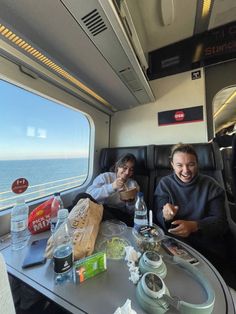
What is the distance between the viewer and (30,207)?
134 centimetres

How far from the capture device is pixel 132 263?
0.70 meters

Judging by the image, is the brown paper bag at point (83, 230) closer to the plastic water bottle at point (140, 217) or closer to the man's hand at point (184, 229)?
the plastic water bottle at point (140, 217)

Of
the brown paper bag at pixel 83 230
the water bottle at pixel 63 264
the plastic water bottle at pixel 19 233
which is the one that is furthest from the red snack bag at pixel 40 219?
the water bottle at pixel 63 264

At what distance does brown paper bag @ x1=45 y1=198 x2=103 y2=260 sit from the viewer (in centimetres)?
73

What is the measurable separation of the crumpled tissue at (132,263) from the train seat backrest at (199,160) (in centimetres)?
96

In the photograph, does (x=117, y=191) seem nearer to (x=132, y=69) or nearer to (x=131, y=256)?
(x=131, y=256)

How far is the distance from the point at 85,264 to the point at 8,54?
1395 mm

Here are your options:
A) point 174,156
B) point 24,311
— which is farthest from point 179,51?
point 24,311

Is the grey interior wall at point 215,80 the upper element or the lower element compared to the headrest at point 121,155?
upper

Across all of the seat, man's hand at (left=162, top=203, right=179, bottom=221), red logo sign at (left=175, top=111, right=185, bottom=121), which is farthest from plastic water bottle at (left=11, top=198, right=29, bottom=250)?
red logo sign at (left=175, top=111, right=185, bottom=121)

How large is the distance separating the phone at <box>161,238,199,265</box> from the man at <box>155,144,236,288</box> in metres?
0.12

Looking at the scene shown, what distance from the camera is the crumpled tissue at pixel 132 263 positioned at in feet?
2.04

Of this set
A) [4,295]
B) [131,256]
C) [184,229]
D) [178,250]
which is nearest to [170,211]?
[184,229]

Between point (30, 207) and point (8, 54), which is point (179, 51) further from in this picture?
point (30, 207)
